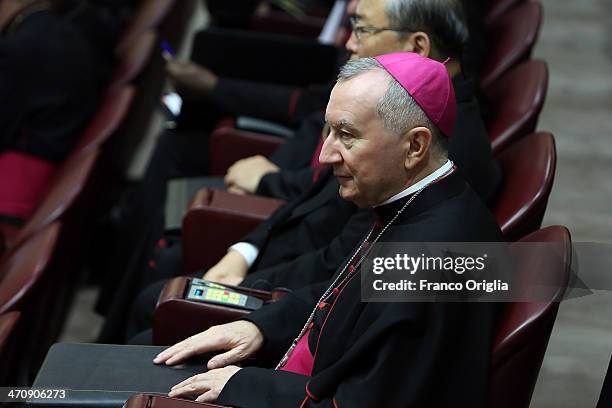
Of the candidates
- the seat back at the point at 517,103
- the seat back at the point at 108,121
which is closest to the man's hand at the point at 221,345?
the seat back at the point at 517,103

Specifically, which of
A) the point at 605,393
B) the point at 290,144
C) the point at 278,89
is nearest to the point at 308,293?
the point at 605,393

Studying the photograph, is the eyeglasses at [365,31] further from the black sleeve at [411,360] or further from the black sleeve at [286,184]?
the black sleeve at [411,360]

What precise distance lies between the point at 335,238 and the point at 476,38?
2.85 feet

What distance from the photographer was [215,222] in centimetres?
219

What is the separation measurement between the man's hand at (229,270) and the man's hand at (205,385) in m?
0.51

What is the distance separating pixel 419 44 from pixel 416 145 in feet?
1.69

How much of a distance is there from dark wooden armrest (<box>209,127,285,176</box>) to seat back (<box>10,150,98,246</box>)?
1.40ft

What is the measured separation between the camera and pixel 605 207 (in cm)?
295

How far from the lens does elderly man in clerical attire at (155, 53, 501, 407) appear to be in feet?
4.43

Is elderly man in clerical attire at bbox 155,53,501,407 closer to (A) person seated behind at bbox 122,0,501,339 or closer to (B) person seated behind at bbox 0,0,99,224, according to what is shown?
(A) person seated behind at bbox 122,0,501,339

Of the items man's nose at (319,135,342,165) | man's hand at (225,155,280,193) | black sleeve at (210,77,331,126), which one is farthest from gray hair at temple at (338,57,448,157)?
black sleeve at (210,77,331,126)

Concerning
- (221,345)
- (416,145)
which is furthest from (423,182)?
(221,345)

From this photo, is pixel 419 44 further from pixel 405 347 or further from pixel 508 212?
pixel 405 347

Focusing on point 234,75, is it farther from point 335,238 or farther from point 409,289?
point 409,289
